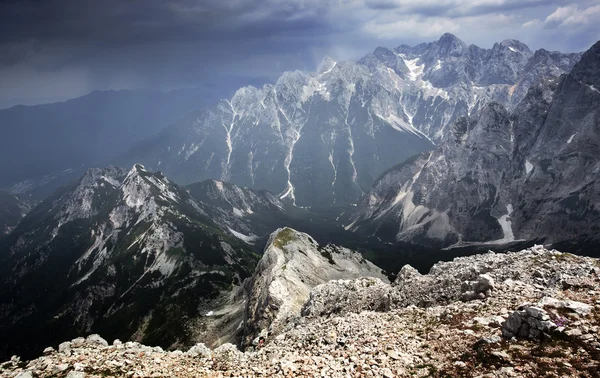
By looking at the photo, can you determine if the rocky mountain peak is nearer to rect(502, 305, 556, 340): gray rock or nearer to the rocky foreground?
the rocky foreground

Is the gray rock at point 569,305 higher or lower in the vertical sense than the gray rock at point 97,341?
higher

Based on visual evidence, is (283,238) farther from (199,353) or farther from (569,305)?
(569,305)

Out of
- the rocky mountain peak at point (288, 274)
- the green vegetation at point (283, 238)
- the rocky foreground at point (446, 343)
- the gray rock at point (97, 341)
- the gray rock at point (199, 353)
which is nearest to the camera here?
the rocky foreground at point (446, 343)

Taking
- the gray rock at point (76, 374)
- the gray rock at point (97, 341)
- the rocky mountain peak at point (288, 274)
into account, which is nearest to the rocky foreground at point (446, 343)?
the gray rock at point (76, 374)

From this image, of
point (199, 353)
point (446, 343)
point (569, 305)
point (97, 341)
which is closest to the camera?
point (569, 305)

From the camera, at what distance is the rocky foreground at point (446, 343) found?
68.7 feet

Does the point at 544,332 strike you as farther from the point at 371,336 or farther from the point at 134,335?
the point at 134,335

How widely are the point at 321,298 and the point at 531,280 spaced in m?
28.9

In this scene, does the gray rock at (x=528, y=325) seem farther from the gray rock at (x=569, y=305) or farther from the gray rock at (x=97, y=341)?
the gray rock at (x=97, y=341)

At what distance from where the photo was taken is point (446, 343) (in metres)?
25.0

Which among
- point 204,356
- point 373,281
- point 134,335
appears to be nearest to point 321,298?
point 373,281

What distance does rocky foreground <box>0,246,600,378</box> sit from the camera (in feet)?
68.7

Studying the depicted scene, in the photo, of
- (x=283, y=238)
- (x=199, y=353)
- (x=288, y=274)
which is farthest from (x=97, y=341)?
(x=283, y=238)

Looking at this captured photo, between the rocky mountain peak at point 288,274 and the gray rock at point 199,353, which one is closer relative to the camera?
the gray rock at point 199,353
